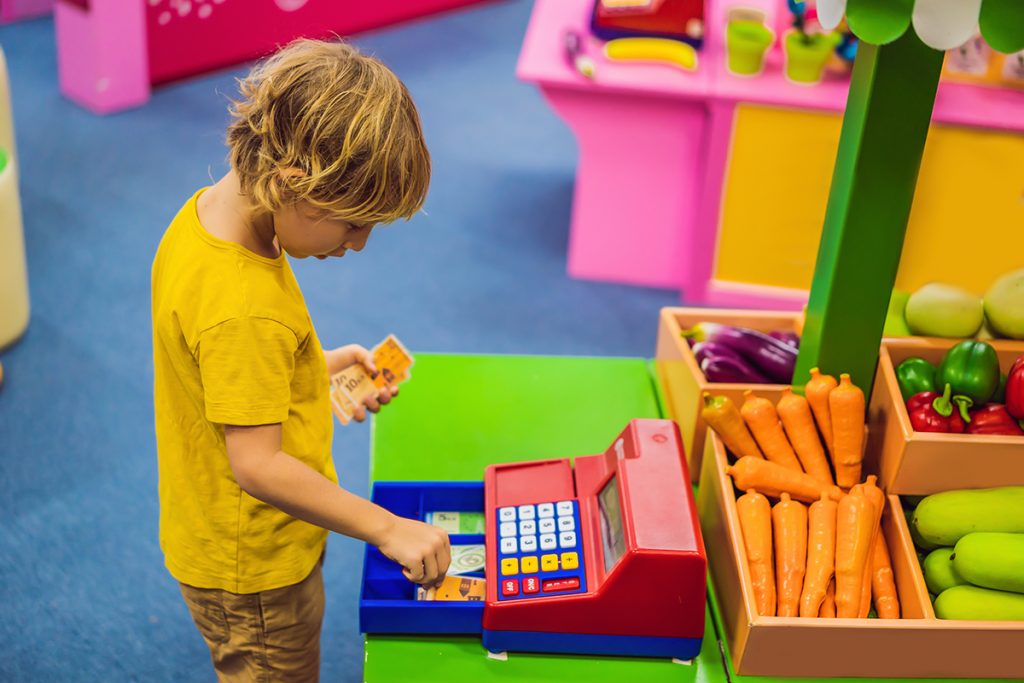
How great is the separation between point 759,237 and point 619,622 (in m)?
2.65

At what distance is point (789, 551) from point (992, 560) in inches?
11.4

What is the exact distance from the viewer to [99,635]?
2.76 m

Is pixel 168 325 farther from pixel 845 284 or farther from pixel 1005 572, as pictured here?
pixel 1005 572

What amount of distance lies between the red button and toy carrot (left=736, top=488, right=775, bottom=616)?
27cm

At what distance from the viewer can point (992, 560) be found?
66.6 inches

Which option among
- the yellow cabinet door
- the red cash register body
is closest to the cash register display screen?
the red cash register body

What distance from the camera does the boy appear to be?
4.64 ft

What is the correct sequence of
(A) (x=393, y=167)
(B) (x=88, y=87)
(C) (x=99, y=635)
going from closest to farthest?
(A) (x=393, y=167) → (C) (x=99, y=635) → (B) (x=88, y=87)

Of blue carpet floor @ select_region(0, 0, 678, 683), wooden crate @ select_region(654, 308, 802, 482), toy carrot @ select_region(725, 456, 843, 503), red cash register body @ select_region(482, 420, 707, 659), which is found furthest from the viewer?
blue carpet floor @ select_region(0, 0, 678, 683)

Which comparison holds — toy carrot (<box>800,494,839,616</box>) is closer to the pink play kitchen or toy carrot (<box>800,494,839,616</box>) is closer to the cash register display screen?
the cash register display screen

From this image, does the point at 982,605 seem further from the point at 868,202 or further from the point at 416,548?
the point at 416,548

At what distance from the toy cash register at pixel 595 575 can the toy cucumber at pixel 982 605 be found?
14.4 inches

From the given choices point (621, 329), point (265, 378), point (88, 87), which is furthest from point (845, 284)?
point (88, 87)

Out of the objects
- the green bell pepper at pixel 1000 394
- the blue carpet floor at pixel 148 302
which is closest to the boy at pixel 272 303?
the blue carpet floor at pixel 148 302
